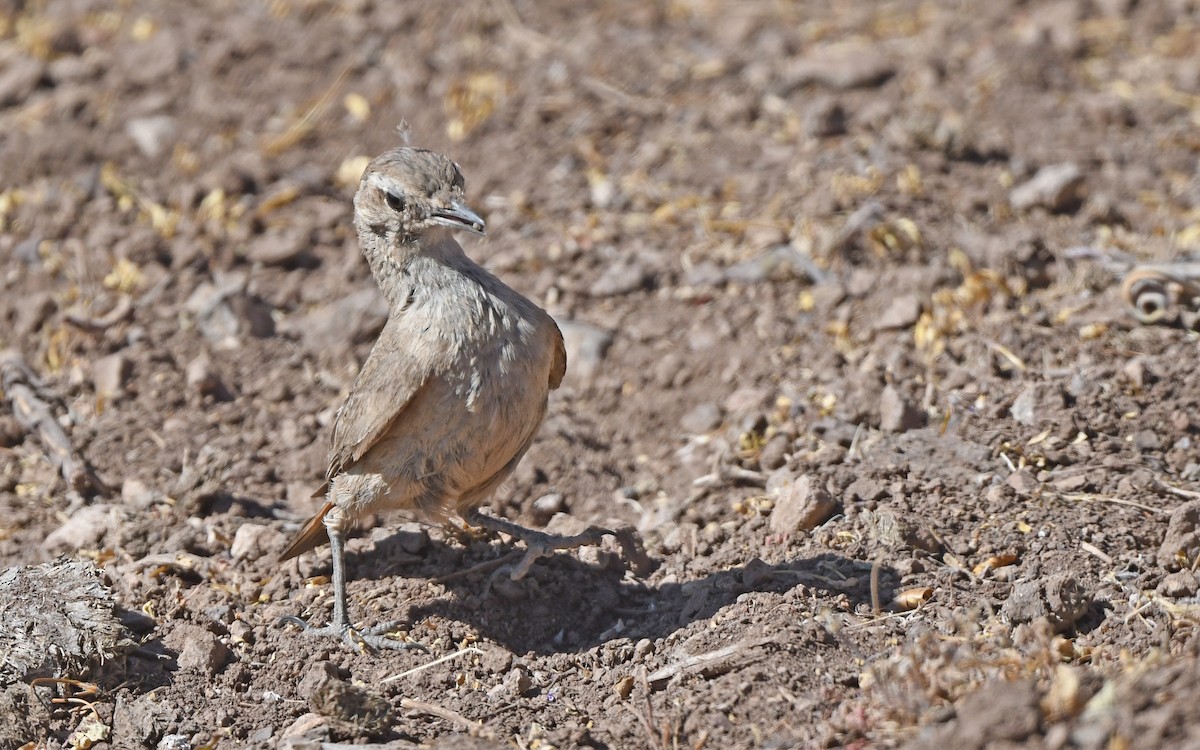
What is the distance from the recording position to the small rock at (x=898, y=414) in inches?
246

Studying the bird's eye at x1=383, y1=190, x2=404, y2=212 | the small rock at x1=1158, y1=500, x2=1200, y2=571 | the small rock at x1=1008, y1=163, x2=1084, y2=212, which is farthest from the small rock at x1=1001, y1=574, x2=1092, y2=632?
the small rock at x1=1008, y1=163, x2=1084, y2=212

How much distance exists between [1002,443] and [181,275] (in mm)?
4844

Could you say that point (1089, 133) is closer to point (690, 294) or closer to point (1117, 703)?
point (690, 294)

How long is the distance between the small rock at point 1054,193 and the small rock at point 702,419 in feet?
8.14

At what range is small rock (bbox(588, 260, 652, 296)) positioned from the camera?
7750mm

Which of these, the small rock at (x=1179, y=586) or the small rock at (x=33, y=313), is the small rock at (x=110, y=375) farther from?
the small rock at (x=1179, y=586)

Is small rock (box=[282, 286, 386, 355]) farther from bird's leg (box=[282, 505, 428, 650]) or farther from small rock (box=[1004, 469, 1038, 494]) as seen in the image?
small rock (box=[1004, 469, 1038, 494])

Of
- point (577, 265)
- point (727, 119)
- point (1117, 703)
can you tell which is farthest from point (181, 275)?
point (1117, 703)

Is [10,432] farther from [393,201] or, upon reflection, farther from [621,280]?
[621,280]

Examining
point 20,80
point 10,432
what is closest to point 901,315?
point 10,432

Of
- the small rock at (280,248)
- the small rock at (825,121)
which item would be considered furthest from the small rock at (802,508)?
the small rock at (280,248)

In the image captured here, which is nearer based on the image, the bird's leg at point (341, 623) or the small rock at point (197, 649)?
the small rock at point (197, 649)

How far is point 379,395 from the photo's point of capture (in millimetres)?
5406

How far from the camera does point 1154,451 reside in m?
5.85
